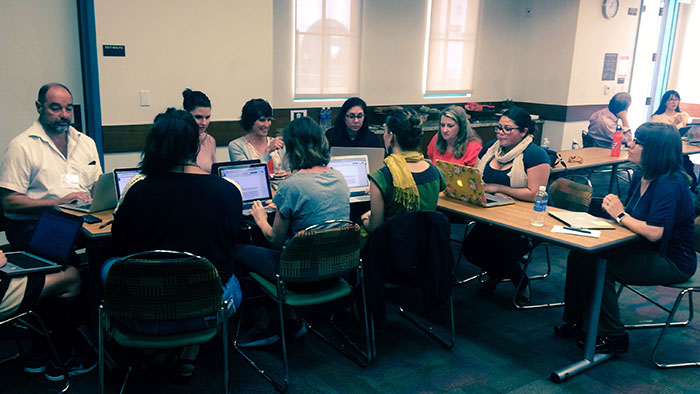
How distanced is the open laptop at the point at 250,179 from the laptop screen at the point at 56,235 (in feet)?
2.80

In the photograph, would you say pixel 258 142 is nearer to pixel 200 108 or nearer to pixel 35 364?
pixel 200 108

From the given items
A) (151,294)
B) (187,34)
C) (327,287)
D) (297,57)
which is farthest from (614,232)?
(297,57)

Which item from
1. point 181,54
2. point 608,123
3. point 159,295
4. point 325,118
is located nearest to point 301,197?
point 159,295

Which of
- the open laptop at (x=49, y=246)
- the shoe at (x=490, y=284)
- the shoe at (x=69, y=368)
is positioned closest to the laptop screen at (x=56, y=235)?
the open laptop at (x=49, y=246)

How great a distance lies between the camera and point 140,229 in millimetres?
2221

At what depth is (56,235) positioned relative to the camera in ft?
8.32

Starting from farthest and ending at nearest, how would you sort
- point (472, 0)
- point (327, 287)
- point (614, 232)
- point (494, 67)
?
1. point (494, 67)
2. point (472, 0)
3. point (614, 232)
4. point (327, 287)

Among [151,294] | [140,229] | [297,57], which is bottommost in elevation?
[151,294]

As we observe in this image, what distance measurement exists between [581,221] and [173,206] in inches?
84.1

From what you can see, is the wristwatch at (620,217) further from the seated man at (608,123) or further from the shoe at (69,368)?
the seated man at (608,123)

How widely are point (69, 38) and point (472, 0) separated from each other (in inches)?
198

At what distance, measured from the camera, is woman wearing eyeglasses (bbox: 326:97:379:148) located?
4254mm

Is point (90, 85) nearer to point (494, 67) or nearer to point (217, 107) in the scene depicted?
point (217, 107)

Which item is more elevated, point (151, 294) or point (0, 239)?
point (151, 294)
